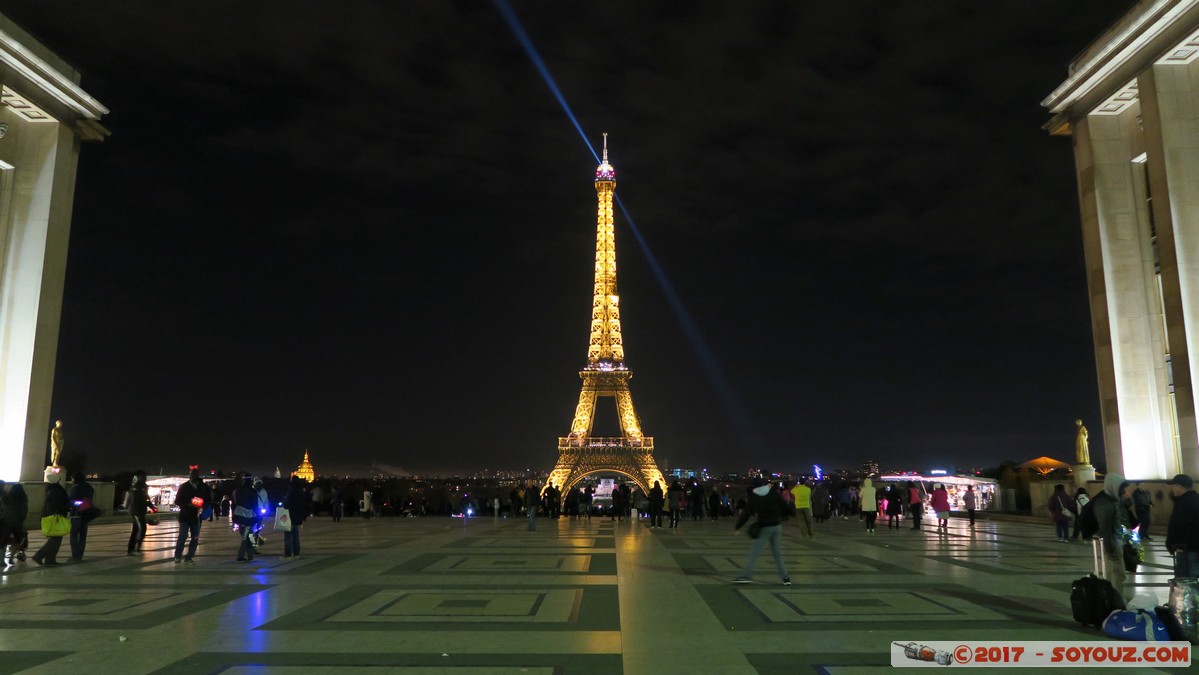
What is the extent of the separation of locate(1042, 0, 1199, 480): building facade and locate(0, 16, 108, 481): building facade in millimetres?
34555

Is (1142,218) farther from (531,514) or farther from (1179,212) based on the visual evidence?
(531,514)

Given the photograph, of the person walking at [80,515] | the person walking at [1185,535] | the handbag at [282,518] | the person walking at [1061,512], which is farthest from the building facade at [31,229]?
the person walking at [1185,535]

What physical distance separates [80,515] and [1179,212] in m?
29.1

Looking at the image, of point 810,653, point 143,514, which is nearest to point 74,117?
point 143,514

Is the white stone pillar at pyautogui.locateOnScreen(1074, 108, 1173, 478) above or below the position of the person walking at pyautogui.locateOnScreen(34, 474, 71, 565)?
above

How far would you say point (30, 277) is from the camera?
27188mm

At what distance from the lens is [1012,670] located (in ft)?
21.4

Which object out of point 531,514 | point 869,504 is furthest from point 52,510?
point 869,504

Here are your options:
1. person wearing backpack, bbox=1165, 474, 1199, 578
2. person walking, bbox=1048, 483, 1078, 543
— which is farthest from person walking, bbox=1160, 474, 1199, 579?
person walking, bbox=1048, 483, 1078, 543

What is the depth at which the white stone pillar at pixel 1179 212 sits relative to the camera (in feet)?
78.7

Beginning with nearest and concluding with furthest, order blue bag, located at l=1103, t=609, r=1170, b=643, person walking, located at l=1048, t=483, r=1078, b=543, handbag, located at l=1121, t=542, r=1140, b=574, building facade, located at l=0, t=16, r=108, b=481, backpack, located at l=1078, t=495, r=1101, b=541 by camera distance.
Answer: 1. blue bag, located at l=1103, t=609, r=1170, b=643
2. backpack, located at l=1078, t=495, r=1101, b=541
3. handbag, located at l=1121, t=542, r=1140, b=574
4. person walking, located at l=1048, t=483, r=1078, b=543
5. building facade, located at l=0, t=16, r=108, b=481

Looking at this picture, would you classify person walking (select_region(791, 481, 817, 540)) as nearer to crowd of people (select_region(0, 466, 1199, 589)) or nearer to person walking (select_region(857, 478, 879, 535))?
crowd of people (select_region(0, 466, 1199, 589))

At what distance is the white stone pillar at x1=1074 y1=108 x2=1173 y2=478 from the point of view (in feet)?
90.2

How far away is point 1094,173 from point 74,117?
118 ft
